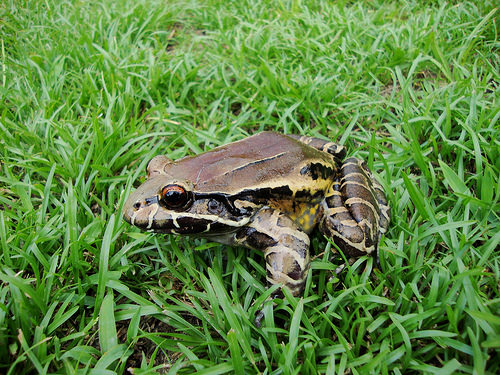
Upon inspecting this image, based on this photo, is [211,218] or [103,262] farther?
[211,218]

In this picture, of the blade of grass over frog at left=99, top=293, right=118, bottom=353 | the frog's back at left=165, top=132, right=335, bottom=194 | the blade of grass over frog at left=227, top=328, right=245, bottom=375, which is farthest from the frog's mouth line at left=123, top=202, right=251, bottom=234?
the blade of grass over frog at left=227, top=328, right=245, bottom=375

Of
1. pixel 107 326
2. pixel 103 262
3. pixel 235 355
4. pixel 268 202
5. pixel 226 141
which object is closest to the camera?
pixel 235 355

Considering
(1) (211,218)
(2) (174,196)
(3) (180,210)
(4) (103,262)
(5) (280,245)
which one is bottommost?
(5) (280,245)

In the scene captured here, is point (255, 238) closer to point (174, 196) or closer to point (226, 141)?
point (174, 196)

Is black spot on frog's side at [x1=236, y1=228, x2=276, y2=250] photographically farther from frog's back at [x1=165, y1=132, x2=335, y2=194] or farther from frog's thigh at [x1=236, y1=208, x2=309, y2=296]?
frog's back at [x1=165, y1=132, x2=335, y2=194]

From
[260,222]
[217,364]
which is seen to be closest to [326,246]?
[260,222]

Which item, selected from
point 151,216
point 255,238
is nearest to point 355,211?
point 255,238

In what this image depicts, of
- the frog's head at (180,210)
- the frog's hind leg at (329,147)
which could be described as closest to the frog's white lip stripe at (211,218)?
the frog's head at (180,210)
